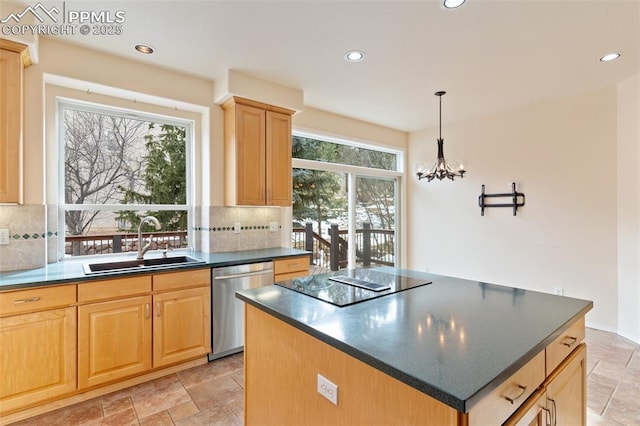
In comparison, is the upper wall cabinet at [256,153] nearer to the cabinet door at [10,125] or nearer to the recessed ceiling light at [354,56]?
the recessed ceiling light at [354,56]

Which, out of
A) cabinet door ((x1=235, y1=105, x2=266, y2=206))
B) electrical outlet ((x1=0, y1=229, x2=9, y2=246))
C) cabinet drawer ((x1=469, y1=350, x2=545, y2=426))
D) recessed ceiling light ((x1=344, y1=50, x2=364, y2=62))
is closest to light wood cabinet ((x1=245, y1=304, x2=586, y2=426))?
cabinet drawer ((x1=469, y1=350, x2=545, y2=426))

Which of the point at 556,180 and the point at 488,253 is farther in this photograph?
the point at 488,253

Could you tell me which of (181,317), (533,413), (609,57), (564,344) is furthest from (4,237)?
(609,57)

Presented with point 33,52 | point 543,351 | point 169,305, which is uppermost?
point 33,52

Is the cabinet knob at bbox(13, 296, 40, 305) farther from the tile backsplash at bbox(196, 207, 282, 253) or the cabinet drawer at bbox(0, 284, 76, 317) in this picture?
the tile backsplash at bbox(196, 207, 282, 253)

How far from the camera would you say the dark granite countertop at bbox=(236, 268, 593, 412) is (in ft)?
2.92

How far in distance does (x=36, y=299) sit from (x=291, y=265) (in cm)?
199

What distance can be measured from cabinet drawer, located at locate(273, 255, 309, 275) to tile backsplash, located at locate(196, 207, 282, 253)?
60cm

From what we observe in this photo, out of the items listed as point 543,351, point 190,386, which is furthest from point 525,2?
point 190,386

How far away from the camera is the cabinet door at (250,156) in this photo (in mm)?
3246

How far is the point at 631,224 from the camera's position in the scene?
3314 mm

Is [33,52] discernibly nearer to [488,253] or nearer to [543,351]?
[543,351]

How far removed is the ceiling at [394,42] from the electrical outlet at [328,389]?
7.28ft

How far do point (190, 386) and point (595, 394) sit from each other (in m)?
3.10
